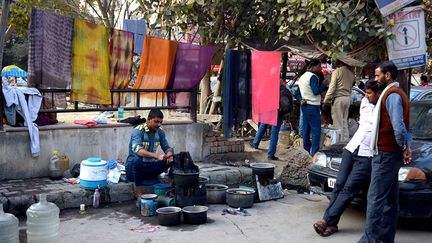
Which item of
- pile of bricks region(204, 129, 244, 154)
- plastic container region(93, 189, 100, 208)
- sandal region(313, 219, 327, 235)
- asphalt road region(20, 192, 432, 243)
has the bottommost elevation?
asphalt road region(20, 192, 432, 243)

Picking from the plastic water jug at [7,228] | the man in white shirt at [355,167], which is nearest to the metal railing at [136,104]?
the plastic water jug at [7,228]

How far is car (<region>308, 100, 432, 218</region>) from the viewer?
5.14 m

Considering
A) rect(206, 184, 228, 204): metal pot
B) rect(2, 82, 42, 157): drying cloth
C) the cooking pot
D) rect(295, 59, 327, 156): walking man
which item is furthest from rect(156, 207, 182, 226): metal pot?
rect(295, 59, 327, 156): walking man

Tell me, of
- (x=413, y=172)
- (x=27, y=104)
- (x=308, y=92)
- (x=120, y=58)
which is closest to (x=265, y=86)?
(x=308, y=92)

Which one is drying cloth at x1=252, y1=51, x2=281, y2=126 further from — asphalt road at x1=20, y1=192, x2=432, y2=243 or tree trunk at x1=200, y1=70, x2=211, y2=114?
tree trunk at x1=200, y1=70, x2=211, y2=114

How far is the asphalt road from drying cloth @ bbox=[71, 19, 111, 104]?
1.84 m

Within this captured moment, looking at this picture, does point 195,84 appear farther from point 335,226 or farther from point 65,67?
point 335,226

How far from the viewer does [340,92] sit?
9.30m

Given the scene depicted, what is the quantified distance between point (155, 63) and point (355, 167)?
3966mm

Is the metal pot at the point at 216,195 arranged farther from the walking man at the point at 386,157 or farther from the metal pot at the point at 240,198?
the walking man at the point at 386,157

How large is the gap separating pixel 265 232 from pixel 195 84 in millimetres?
3649

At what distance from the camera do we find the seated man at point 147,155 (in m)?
6.39

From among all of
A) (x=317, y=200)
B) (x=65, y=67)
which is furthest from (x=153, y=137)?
(x=317, y=200)

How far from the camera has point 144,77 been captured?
7.84 metres
